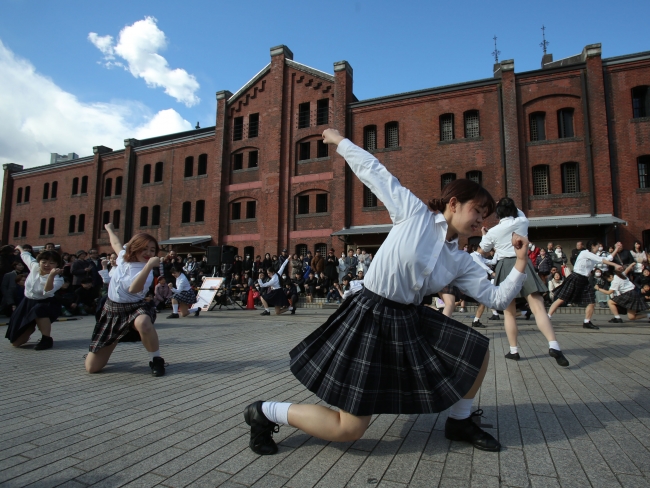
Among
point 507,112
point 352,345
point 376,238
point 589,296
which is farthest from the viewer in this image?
point 376,238

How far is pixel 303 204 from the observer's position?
28.6 meters

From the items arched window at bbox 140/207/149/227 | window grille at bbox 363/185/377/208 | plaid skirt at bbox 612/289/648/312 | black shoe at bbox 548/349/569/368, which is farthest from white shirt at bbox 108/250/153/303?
arched window at bbox 140/207/149/227

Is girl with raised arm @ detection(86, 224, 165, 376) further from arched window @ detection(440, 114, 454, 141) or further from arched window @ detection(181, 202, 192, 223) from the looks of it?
arched window @ detection(181, 202, 192, 223)

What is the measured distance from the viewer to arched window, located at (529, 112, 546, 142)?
2384 cm

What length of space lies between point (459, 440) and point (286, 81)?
30.2m

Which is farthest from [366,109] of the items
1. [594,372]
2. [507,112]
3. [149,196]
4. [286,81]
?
[594,372]

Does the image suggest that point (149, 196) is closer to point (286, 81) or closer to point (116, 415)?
point (286, 81)

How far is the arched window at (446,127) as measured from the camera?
83.2ft

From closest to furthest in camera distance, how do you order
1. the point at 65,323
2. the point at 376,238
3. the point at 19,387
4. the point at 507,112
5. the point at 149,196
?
the point at 19,387
the point at 65,323
the point at 507,112
the point at 376,238
the point at 149,196

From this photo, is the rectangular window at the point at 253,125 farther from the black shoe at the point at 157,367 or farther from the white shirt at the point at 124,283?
the black shoe at the point at 157,367

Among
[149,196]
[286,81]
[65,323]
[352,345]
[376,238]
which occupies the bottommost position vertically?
[65,323]

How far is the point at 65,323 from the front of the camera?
11.2m

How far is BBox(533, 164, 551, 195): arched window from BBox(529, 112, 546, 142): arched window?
1707mm

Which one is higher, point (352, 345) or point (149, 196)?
point (149, 196)
